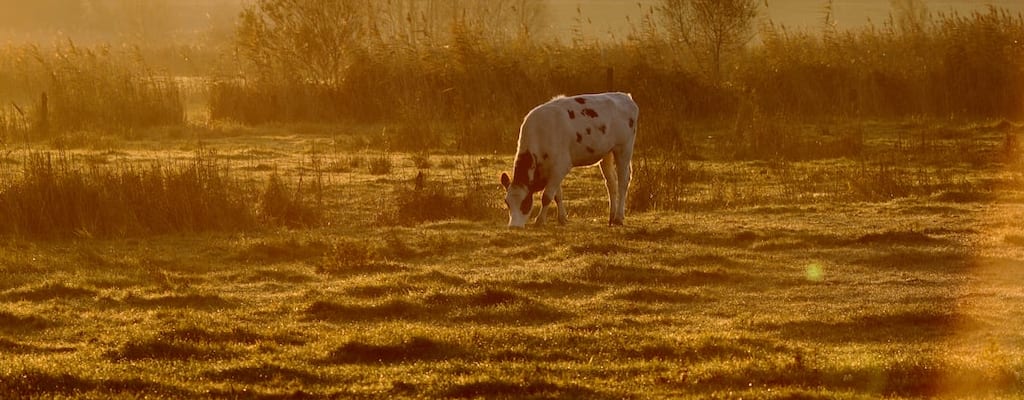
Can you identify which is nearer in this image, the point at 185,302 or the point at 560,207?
the point at 185,302

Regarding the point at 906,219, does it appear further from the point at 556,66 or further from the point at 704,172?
the point at 556,66

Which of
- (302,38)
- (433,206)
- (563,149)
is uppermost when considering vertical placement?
(302,38)

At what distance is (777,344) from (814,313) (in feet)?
4.41

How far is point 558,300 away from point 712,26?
24120 mm

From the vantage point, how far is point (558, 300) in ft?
40.9

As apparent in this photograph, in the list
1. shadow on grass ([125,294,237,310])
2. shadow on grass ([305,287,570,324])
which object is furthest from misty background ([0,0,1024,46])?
shadow on grass ([305,287,570,324])

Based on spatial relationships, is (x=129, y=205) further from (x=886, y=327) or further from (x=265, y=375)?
(x=886, y=327)

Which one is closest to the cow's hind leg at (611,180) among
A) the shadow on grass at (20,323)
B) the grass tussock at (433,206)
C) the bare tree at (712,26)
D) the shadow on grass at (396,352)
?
the grass tussock at (433,206)

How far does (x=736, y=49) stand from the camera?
3556cm

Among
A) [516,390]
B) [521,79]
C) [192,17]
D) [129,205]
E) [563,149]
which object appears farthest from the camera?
[192,17]

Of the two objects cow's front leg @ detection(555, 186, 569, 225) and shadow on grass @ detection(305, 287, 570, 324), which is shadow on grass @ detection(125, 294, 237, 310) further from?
cow's front leg @ detection(555, 186, 569, 225)

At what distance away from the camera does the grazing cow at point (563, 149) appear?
1708cm

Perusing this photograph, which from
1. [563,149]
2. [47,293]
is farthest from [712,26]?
[47,293]

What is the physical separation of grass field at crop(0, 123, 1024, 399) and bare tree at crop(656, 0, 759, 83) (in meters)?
14.4
